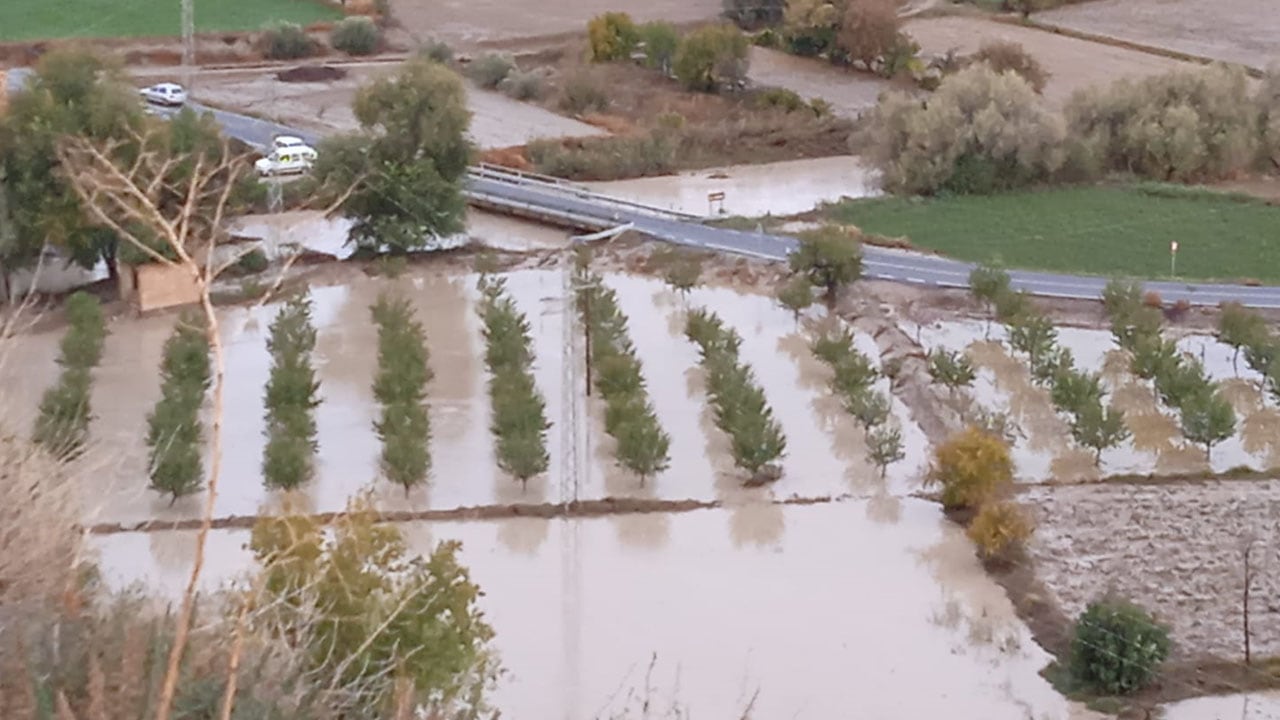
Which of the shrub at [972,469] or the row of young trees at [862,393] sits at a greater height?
the shrub at [972,469]

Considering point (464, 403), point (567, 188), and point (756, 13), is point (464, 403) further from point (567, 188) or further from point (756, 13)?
point (756, 13)

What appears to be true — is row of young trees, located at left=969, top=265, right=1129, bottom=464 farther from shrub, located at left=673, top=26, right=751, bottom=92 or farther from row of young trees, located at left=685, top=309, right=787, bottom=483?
shrub, located at left=673, top=26, right=751, bottom=92

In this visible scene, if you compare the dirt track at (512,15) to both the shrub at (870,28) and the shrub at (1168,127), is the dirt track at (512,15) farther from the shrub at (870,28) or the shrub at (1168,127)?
the shrub at (1168,127)

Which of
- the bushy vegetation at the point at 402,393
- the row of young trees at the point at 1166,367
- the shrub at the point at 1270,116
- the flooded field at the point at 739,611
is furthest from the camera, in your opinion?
the shrub at the point at 1270,116

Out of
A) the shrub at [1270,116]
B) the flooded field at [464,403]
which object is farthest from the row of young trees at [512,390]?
the shrub at [1270,116]

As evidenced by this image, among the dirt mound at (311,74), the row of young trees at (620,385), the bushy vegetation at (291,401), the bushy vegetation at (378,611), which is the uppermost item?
the bushy vegetation at (378,611)
